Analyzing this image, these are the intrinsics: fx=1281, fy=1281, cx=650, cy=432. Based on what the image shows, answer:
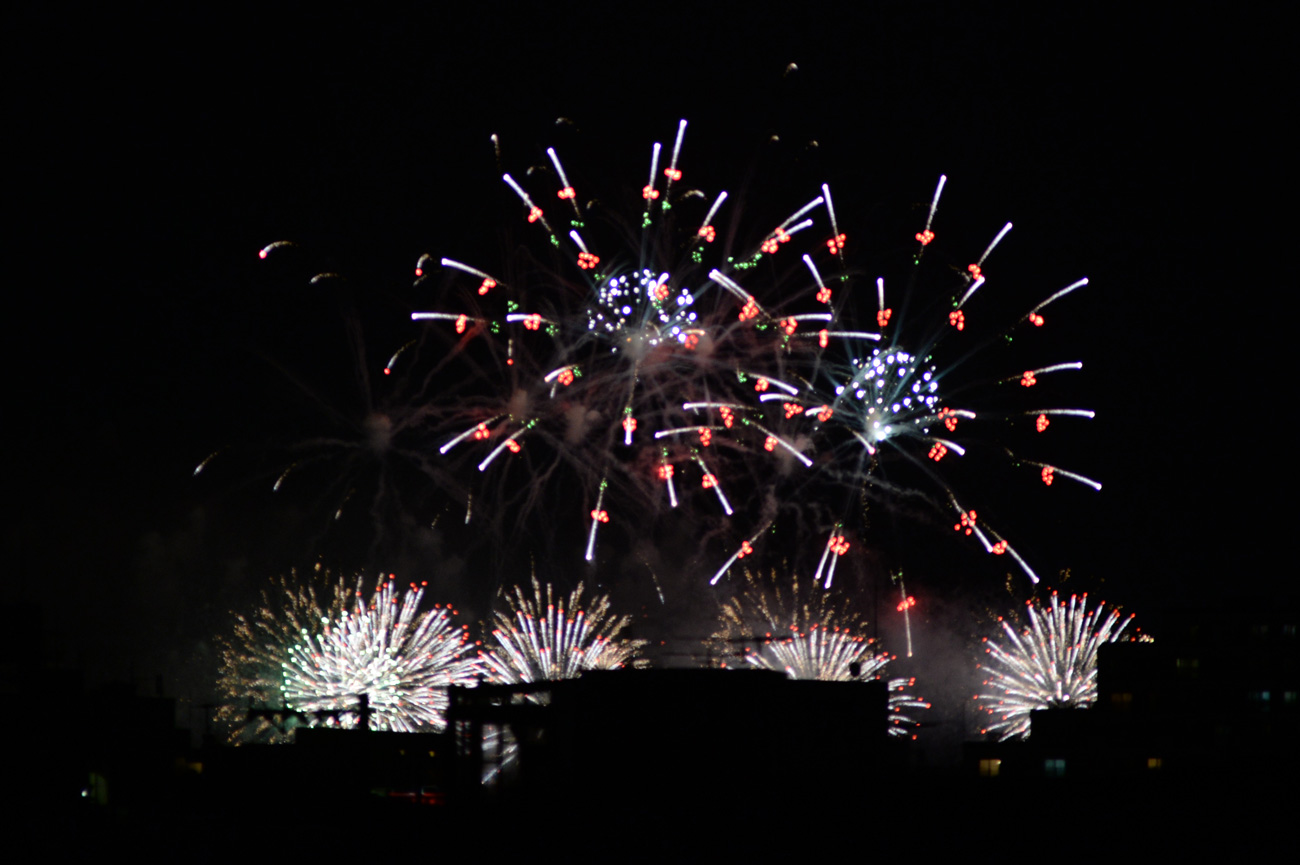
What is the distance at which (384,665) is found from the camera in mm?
41219

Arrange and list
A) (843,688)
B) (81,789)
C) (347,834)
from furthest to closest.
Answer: (81,789) < (843,688) < (347,834)

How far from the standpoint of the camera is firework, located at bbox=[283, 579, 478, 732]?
41219 mm

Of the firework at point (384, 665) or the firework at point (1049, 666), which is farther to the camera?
the firework at point (1049, 666)

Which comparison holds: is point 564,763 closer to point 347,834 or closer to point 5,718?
point 347,834

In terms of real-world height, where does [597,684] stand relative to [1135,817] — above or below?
above

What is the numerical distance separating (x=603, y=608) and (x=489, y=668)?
476 cm

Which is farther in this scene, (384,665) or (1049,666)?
(1049,666)

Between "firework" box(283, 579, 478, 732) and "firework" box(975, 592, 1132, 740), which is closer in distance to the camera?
"firework" box(283, 579, 478, 732)

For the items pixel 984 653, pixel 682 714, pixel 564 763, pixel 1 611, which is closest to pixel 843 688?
pixel 682 714

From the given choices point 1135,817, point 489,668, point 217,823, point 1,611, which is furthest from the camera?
point 1,611

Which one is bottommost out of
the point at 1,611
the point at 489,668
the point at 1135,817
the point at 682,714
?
the point at 1135,817

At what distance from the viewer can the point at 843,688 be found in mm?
38344

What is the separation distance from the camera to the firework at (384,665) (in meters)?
41.2

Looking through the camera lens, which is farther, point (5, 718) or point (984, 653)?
point (984, 653)
